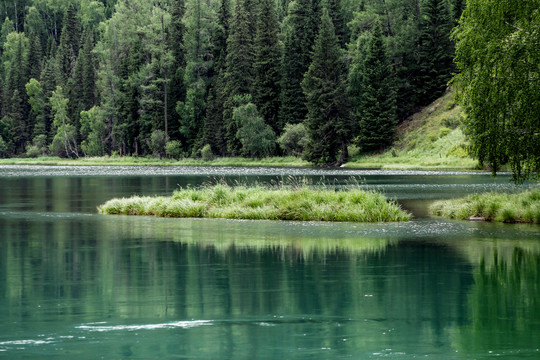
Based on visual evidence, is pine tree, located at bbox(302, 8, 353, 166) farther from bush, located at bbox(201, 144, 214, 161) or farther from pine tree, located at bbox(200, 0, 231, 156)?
bush, located at bbox(201, 144, 214, 161)

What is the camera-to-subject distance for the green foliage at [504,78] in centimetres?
3062

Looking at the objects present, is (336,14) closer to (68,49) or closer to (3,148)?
(3,148)

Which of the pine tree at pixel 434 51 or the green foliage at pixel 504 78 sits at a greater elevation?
the pine tree at pixel 434 51

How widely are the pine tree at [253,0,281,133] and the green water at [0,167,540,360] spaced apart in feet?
282

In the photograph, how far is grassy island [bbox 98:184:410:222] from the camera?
3484cm

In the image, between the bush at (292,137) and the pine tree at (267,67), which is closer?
the bush at (292,137)

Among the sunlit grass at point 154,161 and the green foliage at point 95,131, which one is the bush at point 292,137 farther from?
the green foliage at point 95,131

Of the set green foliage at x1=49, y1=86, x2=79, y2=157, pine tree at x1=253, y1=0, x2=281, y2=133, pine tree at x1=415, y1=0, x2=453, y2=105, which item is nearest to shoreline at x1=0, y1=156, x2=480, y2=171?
green foliage at x1=49, y1=86, x2=79, y2=157

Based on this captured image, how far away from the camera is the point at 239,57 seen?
407 ft

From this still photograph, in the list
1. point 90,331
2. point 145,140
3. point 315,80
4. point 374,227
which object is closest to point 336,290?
point 90,331

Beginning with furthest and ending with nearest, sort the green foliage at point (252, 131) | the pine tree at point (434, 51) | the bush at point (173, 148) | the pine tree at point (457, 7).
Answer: the bush at point (173, 148) < the green foliage at point (252, 131) < the pine tree at point (434, 51) < the pine tree at point (457, 7)

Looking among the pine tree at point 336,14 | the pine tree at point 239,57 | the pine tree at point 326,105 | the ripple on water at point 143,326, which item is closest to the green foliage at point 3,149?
the pine tree at point 239,57

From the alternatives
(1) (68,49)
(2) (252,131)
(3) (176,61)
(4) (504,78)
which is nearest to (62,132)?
(3) (176,61)

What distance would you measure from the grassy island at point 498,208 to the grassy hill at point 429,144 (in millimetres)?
51535
